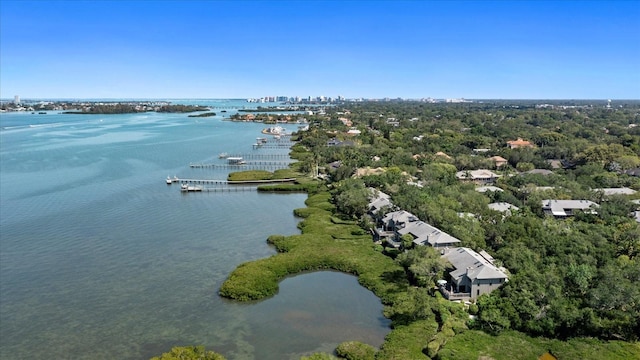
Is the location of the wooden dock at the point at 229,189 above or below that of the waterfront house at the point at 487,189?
below

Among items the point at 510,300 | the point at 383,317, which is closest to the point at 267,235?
the point at 383,317

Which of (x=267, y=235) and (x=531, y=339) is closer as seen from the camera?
(x=531, y=339)

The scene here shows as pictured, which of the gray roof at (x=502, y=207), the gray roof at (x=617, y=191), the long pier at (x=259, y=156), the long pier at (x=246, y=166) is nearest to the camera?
the gray roof at (x=502, y=207)

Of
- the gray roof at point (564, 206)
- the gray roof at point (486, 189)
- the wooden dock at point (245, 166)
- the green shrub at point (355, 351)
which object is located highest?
the gray roof at point (486, 189)

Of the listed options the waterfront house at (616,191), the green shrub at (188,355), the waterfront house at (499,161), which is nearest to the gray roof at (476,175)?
the waterfront house at (499,161)

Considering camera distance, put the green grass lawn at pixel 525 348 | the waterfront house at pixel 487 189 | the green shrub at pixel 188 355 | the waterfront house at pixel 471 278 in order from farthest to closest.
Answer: the waterfront house at pixel 487 189 → the waterfront house at pixel 471 278 → the green grass lawn at pixel 525 348 → the green shrub at pixel 188 355

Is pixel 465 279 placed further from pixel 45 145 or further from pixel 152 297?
pixel 45 145

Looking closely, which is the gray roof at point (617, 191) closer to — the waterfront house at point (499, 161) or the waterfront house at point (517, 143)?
the waterfront house at point (499, 161)

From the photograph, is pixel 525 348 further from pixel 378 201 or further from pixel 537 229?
pixel 378 201

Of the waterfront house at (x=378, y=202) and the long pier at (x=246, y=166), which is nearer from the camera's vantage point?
the waterfront house at (x=378, y=202)

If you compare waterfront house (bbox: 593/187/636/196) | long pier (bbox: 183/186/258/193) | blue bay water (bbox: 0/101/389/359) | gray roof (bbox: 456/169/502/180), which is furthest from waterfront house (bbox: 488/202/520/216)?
long pier (bbox: 183/186/258/193)
